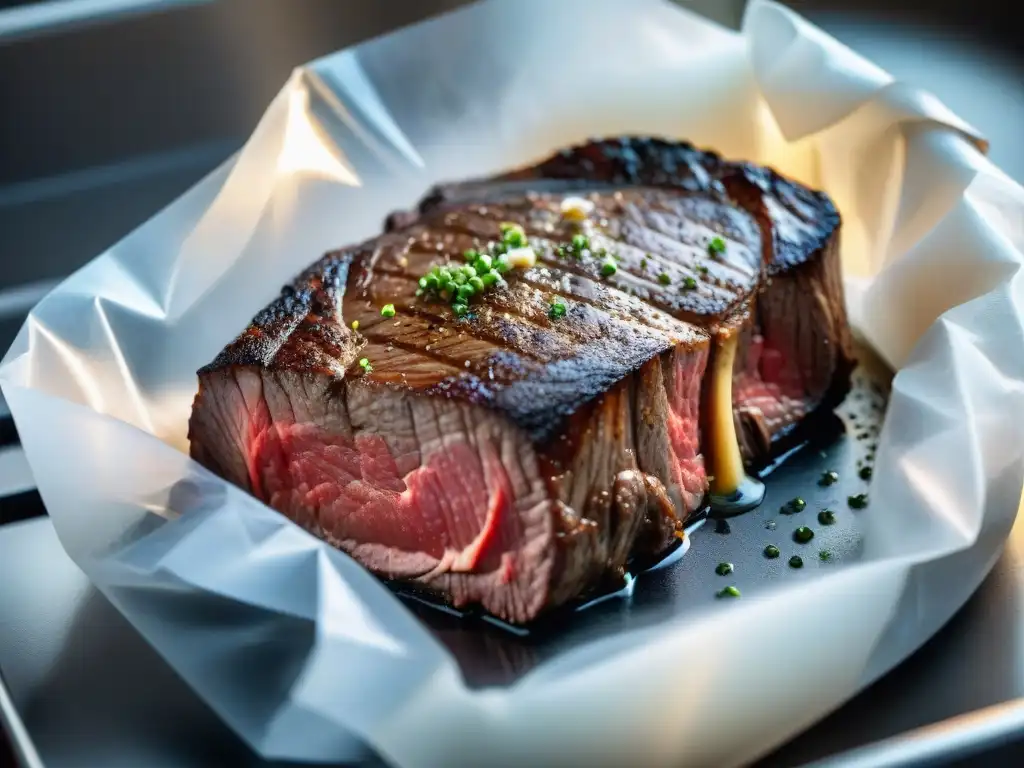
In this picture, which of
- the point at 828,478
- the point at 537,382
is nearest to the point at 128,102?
the point at 537,382

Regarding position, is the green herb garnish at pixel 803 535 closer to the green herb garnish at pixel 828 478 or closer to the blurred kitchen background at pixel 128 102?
the green herb garnish at pixel 828 478

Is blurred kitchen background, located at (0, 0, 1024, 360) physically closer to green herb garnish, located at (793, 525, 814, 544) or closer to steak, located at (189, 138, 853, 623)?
steak, located at (189, 138, 853, 623)

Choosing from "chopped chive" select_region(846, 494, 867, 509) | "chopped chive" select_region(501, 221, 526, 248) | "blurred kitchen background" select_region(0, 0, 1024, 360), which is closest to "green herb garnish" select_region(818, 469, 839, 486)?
"chopped chive" select_region(846, 494, 867, 509)

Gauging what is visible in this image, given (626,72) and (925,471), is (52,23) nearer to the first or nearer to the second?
(626,72)

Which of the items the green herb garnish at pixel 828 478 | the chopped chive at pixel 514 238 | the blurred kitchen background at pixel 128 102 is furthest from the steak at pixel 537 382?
the blurred kitchen background at pixel 128 102

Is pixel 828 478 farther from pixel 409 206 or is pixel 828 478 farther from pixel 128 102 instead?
pixel 128 102

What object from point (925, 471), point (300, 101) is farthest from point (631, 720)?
point (300, 101)
